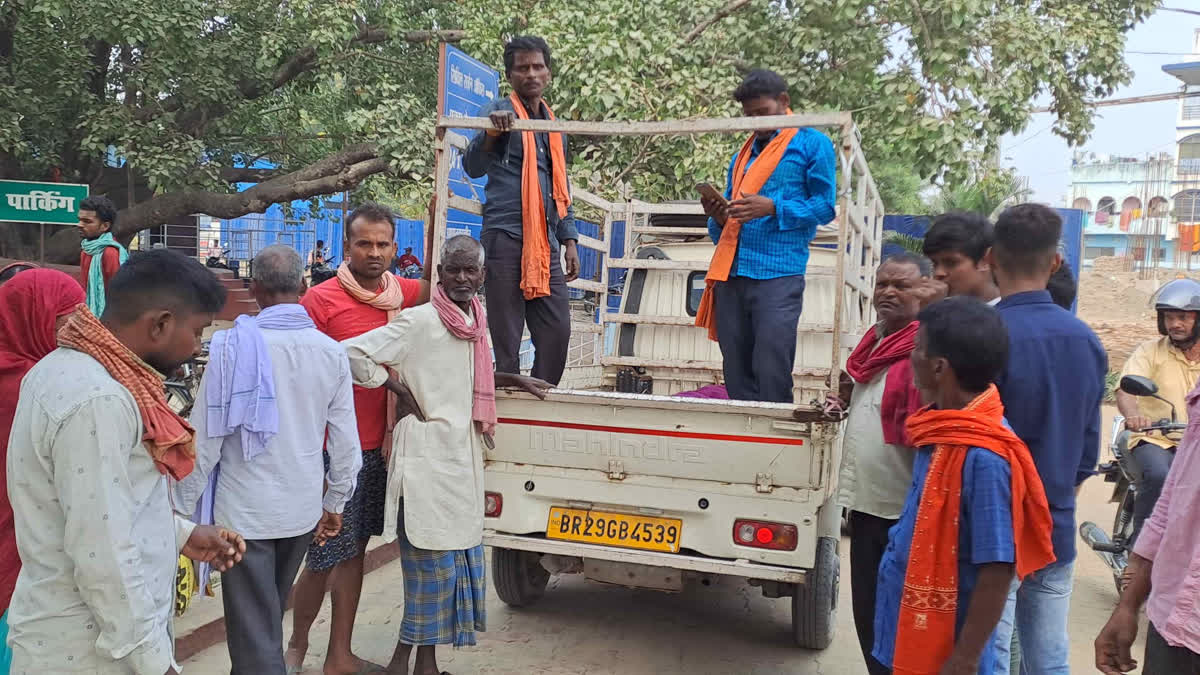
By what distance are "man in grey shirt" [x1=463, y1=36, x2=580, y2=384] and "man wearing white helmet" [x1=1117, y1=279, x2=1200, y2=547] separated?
2.91 metres

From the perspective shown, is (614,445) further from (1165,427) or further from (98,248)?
(98,248)

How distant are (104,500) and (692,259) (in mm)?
4646

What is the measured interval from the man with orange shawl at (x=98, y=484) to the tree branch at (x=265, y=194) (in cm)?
1044

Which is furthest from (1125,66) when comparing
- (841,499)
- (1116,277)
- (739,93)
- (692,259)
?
(1116,277)

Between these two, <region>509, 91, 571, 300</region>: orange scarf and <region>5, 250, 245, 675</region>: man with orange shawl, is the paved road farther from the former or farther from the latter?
<region>5, 250, 245, 675</region>: man with orange shawl

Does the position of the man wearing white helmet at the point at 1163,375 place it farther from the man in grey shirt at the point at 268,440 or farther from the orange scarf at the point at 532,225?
the man in grey shirt at the point at 268,440

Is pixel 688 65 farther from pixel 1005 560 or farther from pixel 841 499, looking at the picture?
pixel 1005 560

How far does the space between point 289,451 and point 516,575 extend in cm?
197

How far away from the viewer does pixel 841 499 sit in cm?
299

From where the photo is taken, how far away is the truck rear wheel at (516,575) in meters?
4.53

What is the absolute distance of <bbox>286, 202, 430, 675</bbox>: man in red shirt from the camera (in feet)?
11.6

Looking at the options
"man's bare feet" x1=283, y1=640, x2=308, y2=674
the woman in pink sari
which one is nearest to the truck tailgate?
"man's bare feet" x1=283, y1=640, x2=308, y2=674

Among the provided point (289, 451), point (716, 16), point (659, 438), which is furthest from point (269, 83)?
point (289, 451)

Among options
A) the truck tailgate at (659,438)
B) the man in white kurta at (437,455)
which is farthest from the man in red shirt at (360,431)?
→ the truck tailgate at (659,438)
